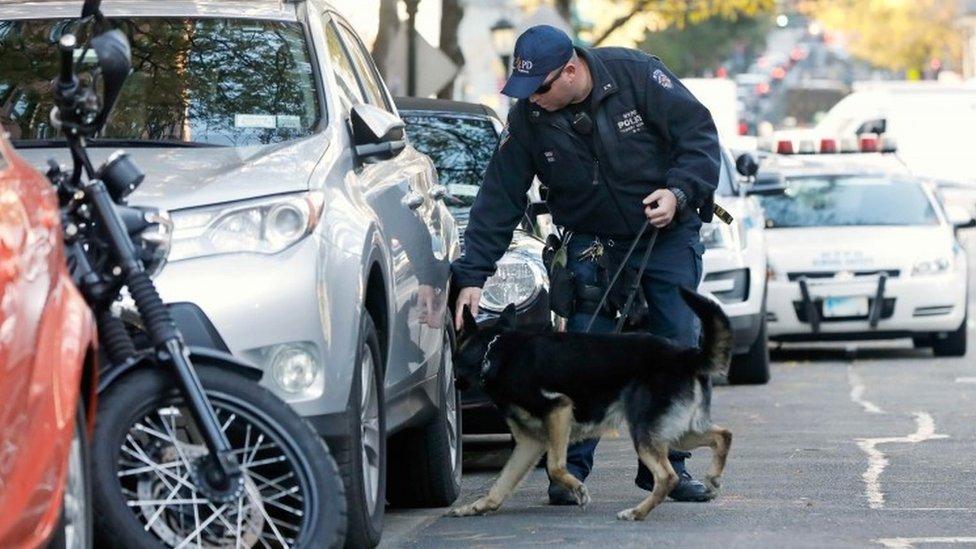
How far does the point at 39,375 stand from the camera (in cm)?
489

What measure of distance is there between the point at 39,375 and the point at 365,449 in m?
2.50

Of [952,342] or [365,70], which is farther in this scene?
[952,342]

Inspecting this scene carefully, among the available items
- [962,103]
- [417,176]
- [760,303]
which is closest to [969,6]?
[962,103]

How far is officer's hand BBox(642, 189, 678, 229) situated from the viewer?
856cm

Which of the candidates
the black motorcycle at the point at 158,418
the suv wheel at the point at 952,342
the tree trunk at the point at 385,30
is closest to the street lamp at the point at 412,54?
the tree trunk at the point at 385,30

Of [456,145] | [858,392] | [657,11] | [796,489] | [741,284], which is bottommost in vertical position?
[657,11]

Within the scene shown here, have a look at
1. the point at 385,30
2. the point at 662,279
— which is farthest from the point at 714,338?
the point at 385,30

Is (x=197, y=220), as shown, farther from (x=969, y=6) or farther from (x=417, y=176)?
(x=969, y=6)

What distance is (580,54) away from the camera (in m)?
8.72

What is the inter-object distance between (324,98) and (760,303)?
26.8ft

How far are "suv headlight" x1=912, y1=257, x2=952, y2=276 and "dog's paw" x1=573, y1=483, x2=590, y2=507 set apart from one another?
9703 mm

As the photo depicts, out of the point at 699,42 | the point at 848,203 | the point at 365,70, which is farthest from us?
the point at 699,42

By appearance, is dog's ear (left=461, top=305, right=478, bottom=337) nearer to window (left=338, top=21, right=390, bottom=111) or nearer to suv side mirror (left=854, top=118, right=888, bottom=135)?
window (left=338, top=21, right=390, bottom=111)

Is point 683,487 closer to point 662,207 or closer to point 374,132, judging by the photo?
point 662,207
